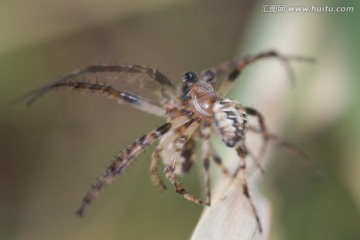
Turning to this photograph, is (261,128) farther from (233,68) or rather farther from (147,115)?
(147,115)

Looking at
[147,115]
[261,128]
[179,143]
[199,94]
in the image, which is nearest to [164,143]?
[179,143]

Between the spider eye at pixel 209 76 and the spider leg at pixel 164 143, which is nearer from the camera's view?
the spider leg at pixel 164 143

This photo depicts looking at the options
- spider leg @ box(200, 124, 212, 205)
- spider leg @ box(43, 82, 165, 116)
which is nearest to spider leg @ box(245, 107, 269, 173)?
spider leg @ box(200, 124, 212, 205)

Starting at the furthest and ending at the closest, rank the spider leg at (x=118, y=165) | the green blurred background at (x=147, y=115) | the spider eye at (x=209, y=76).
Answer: the green blurred background at (x=147, y=115)
the spider eye at (x=209, y=76)
the spider leg at (x=118, y=165)

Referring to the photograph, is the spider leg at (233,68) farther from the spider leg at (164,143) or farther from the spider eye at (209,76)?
Result: the spider leg at (164,143)

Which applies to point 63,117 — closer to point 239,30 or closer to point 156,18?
point 156,18

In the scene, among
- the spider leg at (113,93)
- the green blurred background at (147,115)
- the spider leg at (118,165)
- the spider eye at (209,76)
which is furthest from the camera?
the green blurred background at (147,115)

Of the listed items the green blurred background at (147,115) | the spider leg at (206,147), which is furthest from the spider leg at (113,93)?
the green blurred background at (147,115)

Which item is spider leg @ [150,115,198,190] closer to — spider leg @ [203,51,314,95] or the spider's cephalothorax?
the spider's cephalothorax
